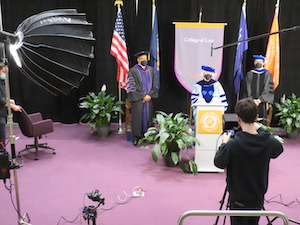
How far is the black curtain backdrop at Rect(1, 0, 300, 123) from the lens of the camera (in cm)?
641

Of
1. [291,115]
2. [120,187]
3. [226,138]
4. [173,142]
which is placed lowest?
[120,187]

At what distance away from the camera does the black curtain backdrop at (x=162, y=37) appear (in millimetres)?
6406

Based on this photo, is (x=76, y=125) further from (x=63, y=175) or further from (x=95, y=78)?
(x=63, y=175)

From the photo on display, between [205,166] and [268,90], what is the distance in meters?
2.37

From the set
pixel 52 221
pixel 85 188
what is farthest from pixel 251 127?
pixel 85 188

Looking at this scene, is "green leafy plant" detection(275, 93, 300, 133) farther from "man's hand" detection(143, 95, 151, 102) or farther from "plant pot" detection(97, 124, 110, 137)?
"plant pot" detection(97, 124, 110, 137)

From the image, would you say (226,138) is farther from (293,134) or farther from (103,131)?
(293,134)

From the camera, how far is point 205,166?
440 cm

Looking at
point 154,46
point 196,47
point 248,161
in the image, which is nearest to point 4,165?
point 248,161

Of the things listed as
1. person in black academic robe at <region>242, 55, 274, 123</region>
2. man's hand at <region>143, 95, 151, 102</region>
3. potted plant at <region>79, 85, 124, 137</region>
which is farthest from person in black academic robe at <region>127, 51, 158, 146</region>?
person in black academic robe at <region>242, 55, 274, 123</region>

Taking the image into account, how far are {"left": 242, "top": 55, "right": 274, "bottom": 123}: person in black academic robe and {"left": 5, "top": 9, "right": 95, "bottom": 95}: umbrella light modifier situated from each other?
4.49 m

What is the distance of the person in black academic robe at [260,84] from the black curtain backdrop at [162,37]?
669 mm

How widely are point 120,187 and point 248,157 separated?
2215 mm

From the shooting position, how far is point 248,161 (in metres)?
2.07
